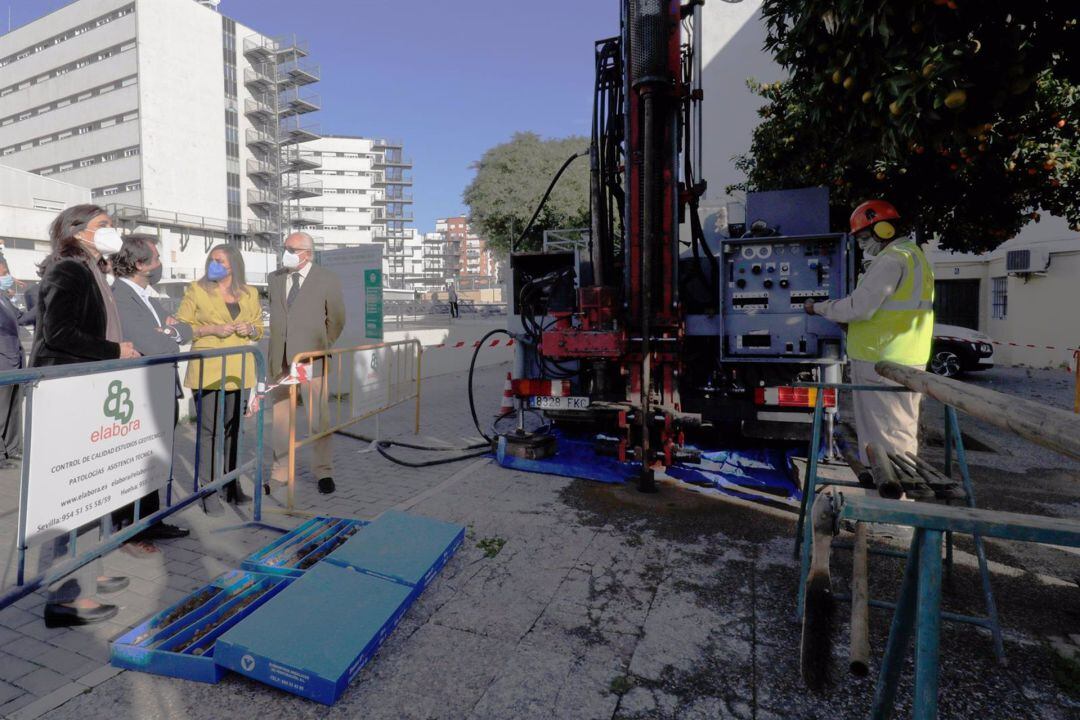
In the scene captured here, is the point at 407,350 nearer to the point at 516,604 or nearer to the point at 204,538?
the point at 204,538

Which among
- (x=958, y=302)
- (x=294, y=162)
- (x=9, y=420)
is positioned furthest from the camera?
(x=294, y=162)

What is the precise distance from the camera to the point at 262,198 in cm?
6450

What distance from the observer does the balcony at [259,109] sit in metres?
63.3

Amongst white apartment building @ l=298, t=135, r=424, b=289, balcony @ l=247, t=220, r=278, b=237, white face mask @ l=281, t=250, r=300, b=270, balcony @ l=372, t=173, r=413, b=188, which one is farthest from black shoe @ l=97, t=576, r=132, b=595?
balcony @ l=372, t=173, r=413, b=188

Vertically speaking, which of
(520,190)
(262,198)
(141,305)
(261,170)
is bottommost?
(141,305)

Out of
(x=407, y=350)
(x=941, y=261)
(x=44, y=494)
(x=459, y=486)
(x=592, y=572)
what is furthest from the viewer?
(x=941, y=261)

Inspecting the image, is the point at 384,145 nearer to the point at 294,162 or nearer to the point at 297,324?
the point at 294,162

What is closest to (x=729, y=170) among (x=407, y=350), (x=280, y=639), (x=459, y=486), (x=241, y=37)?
(x=407, y=350)

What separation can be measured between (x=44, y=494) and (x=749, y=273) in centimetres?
492

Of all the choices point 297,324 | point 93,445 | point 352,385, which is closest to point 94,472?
point 93,445

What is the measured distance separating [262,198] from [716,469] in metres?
68.3

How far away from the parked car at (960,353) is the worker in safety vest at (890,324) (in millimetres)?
11498

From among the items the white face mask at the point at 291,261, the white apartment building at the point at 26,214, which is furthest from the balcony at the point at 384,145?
the white face mask at the point at 291,261

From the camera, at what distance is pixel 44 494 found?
2529 millimetres
